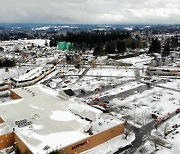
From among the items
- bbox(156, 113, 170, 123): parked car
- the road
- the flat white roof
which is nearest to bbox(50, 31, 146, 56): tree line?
the flat white roof

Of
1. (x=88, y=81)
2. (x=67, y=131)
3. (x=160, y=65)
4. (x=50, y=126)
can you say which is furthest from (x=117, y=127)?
(x=160, y=65)

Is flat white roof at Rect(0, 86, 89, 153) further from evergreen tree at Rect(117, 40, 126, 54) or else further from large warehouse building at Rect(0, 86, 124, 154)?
evergreen tree at Rect(117, 40, 126, 54)

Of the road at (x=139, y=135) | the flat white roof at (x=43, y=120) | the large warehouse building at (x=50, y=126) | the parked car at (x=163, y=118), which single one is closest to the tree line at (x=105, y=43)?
the flat white roof at (x=43, y=120)

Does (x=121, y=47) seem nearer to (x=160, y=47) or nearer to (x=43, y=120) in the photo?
(x=160, y=47)

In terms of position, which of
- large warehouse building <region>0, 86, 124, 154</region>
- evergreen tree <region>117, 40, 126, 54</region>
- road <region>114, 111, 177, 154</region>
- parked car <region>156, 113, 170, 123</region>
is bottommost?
road <region>114, 111, 177, 154</region>

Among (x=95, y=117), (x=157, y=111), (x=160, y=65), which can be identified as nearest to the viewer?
(x=95, y=117)

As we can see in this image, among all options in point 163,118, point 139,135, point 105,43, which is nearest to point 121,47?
point 105,43

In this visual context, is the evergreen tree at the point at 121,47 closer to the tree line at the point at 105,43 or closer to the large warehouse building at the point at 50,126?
the tree line at the point at 105,43

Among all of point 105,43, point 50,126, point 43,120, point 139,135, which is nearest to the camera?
point 50,126

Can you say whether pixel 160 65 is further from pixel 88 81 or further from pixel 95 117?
pixel 95 117
